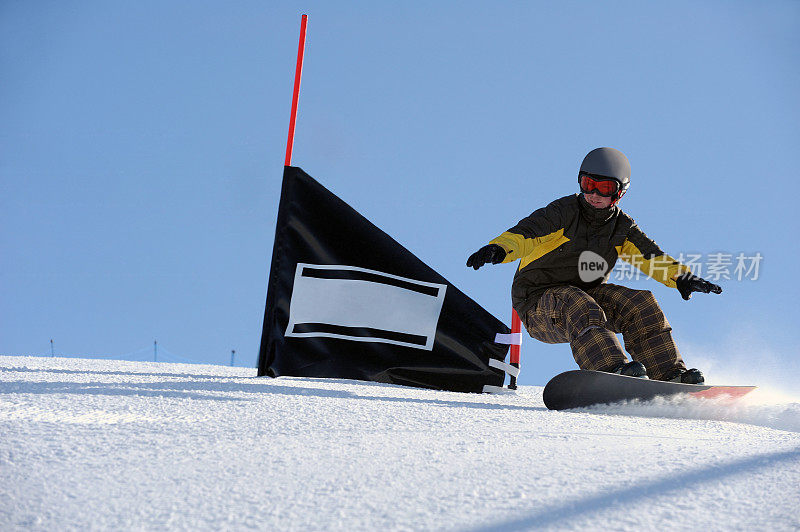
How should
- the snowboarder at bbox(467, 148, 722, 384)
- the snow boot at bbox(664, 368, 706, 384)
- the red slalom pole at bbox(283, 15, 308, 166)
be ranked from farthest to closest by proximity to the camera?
the red slalom pole at bbox(283, 15, 308, 166), the snowboarder at bbox(467, 148, 722, 384), the snow boot at bbox(664, 368, 706, 384)

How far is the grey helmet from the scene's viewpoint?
239cm

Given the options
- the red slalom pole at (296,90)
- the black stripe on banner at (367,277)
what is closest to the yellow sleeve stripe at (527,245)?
the black stripe on banner at (367,277)

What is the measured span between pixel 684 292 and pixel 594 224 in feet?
1.48

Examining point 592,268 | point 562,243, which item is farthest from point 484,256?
point 592,268

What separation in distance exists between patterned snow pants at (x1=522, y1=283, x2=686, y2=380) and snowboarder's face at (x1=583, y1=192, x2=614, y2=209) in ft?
0.96

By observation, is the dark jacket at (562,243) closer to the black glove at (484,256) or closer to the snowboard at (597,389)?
the black glove at (484,256)

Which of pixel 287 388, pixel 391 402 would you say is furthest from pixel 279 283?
pixel 391 402

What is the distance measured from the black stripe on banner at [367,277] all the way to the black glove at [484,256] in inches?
26.2

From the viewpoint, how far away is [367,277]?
2.79m

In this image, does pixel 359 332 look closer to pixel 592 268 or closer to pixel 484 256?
pixel 484 256

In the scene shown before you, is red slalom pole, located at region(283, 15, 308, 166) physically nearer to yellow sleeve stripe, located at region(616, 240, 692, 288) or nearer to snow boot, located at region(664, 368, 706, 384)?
yellow sleeve stripe, located at region(616, 240, 692, 288)

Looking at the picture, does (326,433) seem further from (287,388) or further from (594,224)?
(594,224)

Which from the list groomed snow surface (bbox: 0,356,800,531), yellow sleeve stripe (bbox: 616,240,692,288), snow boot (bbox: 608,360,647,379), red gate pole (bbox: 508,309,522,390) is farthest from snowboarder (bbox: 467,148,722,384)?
groomed snow surface (bbox: 0,356,800,531)

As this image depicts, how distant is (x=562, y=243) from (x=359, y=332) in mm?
894
